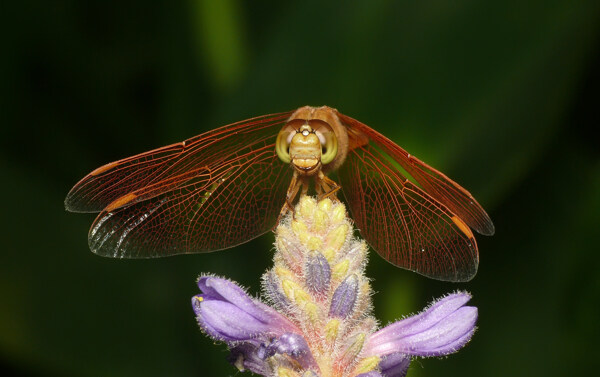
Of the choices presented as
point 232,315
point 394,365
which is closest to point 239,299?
point 232,315

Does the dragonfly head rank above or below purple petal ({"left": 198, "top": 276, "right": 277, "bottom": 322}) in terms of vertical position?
above

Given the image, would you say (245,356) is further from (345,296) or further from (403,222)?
(403,222)

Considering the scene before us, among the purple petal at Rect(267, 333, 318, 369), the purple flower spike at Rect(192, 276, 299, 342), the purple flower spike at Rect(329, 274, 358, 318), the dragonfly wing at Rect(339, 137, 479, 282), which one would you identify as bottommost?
the purple petal at Rect(267, 333, 318, 369)

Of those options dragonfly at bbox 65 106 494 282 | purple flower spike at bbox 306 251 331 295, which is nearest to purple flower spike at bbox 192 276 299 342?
purple flower spike at bbox 306 251 331 295

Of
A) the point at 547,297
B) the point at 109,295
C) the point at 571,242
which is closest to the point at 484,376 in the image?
the point at 547,297

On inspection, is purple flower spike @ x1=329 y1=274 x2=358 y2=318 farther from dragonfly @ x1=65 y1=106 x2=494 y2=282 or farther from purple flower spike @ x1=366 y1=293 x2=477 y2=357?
dragonfly @ x1=65 y1=106 x2=494 y2=282

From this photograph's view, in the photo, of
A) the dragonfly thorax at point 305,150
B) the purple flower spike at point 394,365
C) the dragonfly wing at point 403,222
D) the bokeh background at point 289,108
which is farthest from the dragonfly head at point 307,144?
the bokeh background at point 289,108
